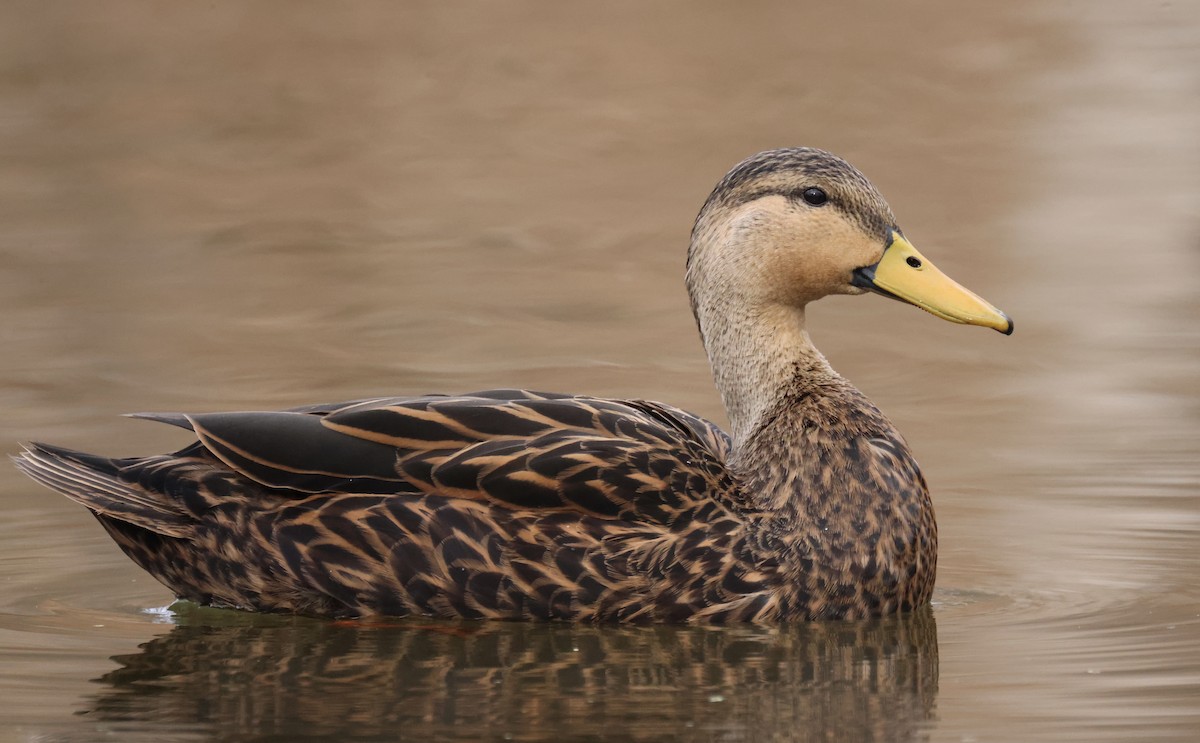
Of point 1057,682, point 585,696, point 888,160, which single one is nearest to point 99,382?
point 585,696

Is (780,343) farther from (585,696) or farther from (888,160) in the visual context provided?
(888,160)

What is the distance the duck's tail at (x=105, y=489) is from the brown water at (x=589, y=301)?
0.35m

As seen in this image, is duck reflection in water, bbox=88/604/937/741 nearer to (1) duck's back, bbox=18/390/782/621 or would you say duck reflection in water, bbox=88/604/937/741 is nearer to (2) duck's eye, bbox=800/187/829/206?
(1) duck's back, bbox=18/390/782/621

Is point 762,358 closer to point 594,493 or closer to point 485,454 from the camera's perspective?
point 594,493

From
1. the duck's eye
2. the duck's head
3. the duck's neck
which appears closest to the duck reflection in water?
the duck's neck

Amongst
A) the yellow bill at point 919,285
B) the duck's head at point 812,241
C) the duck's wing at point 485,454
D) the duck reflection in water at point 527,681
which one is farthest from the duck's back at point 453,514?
the yellow bill at point 919,285

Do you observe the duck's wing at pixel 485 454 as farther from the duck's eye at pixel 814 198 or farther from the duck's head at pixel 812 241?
the duck's eye at pixel 814 198

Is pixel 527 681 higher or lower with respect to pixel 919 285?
lower

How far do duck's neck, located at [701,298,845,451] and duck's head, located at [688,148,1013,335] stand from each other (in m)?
0.07

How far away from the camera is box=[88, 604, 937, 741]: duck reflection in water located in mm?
6281

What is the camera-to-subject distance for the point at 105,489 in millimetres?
7965

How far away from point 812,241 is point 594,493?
137cm

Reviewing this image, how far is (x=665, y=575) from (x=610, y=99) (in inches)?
515

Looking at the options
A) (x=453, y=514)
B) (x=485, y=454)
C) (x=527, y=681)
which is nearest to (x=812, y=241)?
(x=485, y=454)
